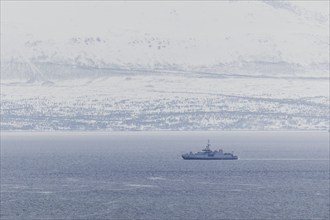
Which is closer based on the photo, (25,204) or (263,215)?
(263,215)

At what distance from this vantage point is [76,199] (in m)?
183

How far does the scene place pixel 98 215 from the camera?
161 metres

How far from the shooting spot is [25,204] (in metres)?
174

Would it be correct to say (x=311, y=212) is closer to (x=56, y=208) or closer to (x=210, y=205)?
(x=210, y=205)

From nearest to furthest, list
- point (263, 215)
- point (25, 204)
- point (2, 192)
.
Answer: point (263, 215), point (25, 204), point (2, 192)

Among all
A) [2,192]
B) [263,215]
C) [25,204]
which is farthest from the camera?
[2,192]

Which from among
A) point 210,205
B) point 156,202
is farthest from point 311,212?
point 156,202

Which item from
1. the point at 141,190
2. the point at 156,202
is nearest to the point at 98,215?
the point at 156,202

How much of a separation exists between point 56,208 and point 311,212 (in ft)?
160

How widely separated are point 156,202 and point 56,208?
21.5m

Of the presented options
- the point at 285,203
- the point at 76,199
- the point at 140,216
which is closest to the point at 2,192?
the point at 76,199

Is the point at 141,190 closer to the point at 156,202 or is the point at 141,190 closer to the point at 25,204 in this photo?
the point at 156,202

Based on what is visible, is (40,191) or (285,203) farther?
(40,191)

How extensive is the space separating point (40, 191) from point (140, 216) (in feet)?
145
